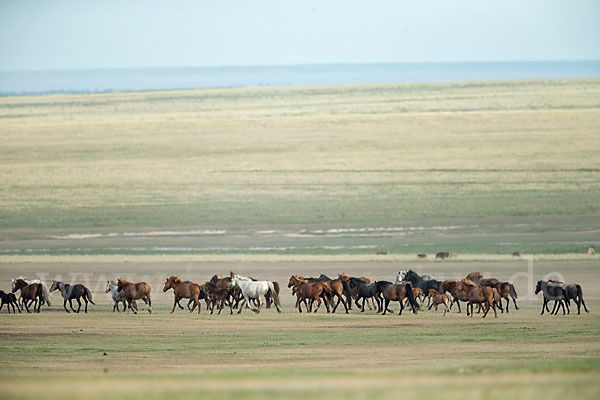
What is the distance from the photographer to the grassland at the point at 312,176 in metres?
41.1

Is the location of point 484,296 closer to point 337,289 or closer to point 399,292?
point 399,292

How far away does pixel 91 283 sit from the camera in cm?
3012

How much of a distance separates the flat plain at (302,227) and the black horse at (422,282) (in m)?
1.59

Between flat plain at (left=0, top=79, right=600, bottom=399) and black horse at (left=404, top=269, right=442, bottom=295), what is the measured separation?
5.22 feet

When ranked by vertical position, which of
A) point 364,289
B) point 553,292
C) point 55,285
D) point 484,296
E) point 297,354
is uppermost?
point 55,285

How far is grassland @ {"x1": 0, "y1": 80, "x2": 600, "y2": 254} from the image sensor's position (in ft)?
135

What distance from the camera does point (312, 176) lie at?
54062 mm

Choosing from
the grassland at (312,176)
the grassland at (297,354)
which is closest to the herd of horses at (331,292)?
the grassland at (297,354)

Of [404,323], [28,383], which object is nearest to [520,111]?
[404,323]

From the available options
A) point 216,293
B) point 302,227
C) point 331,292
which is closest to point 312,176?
point 302,227

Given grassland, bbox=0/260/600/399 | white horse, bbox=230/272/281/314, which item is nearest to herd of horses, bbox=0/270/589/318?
white horse, bbox=230/272/281/314

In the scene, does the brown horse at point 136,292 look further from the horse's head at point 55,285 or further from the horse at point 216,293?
the horse's head at point 55,285

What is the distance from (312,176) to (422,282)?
30.1 meters

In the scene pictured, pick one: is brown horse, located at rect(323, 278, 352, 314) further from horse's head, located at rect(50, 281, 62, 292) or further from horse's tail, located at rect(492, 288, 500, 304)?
horse's head, located at rect(50, 281, 62, 292)
